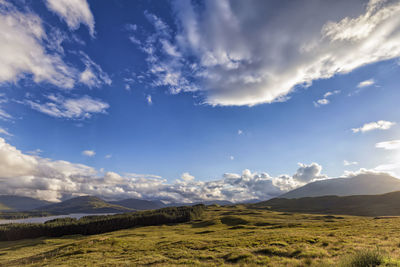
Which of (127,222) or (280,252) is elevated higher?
(280,252)

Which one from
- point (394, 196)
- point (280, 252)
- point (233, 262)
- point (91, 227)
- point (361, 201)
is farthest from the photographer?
point (361, 201)

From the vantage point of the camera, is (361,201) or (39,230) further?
(361,201)

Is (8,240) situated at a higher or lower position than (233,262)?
lower

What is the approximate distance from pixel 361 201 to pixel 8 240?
312 metres

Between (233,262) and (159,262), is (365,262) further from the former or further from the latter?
(159,262)

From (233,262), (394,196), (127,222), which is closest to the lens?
(233,262)

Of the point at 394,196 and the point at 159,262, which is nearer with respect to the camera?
the point at 159,262

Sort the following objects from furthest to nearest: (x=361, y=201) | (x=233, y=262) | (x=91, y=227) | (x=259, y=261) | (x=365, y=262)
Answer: (x=361, y=201) → (x=91, y=227) → (x=233, y=262) → (x=259, y=261) → (x=365, y=262)

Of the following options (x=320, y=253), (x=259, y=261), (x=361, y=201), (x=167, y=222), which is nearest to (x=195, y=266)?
(x=259, y=261)

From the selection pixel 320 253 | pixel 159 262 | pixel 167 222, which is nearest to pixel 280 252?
pixel 320 253

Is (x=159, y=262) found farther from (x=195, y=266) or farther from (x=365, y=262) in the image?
(x=365, y=262)

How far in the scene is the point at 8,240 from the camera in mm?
141875

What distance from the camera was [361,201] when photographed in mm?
199750

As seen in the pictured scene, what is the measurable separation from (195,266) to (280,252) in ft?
35.2
